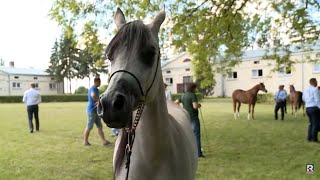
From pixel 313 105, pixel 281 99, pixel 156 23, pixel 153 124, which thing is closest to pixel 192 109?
pixel 313 105

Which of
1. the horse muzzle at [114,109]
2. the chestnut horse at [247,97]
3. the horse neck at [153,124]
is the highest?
the horse muzzle at [114,109]

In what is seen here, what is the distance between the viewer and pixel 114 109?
1835mm

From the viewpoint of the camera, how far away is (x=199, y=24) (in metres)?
10.4

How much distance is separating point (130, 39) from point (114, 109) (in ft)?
1.66

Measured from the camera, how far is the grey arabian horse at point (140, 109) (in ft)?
6.26

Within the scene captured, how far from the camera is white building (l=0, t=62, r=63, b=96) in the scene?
69.9 m

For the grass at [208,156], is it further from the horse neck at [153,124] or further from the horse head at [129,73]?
the horse head at [129,73]

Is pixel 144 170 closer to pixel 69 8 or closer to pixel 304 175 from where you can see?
pixel 304 175

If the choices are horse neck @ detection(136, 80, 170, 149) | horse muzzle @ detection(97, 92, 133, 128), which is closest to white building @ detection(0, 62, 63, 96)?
horse neck @ detection(136, 80, 170, 149)

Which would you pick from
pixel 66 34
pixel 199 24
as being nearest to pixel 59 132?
pixel 66 34

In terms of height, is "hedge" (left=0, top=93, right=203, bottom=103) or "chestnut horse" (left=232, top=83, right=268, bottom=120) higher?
"chestnut horse" (left=232, top=83, right=268, bottom=120)

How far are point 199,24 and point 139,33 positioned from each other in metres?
8.61

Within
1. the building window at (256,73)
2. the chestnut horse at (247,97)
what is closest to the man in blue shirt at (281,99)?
the chestnut horse at (247,97)

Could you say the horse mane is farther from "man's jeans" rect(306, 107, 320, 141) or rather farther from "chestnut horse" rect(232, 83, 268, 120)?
"chestnut horse" rect(232, 83, 268, 120)
